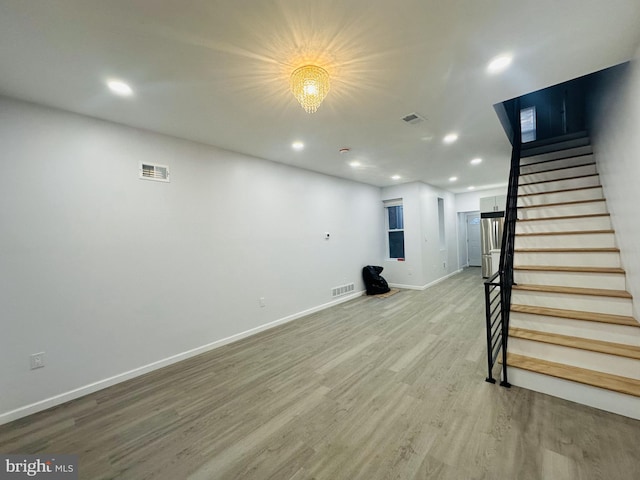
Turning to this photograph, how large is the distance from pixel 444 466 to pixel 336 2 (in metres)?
2.89

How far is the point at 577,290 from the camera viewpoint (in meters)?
2.59

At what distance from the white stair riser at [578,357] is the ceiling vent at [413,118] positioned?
8.44 ft

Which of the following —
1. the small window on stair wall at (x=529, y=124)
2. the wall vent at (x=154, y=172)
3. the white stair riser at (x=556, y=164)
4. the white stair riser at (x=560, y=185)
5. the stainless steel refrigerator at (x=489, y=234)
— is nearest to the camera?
the wall vent at (x=154, y=172)

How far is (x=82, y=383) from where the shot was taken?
2504 mm

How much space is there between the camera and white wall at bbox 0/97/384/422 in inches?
88.5

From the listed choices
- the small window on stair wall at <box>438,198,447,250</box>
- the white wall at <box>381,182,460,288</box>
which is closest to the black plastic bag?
the white wall at <box>381,182,460,288</box>

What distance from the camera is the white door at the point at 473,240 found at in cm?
947


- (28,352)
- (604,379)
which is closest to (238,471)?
(28,352)

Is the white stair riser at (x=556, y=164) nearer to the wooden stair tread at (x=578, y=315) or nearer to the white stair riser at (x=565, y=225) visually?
the white stair riser at (x=565, y=225)

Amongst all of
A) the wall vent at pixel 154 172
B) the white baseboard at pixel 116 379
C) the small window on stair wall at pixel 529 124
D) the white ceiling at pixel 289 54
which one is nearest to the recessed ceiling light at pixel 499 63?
the white ceiling at pixel 289 54

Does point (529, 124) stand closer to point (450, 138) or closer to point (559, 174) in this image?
point (559, 174)

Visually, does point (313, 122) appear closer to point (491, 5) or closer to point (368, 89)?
point (368, 89)

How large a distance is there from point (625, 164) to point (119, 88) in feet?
15.7

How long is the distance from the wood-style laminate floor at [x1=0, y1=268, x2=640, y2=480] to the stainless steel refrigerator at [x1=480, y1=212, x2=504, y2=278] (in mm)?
4745
